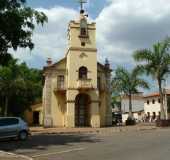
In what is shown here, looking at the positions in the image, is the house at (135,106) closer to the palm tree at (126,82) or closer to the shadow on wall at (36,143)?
the palm tree at (126,82)

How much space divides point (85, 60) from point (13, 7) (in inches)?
964

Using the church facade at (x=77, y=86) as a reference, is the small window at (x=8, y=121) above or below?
below

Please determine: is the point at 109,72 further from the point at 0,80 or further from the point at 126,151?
the point at 126,151

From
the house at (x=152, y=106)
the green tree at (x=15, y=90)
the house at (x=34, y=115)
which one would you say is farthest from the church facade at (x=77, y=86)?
the house at (x=152, y=106)

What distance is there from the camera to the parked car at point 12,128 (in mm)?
27942

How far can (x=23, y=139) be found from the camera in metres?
29.0

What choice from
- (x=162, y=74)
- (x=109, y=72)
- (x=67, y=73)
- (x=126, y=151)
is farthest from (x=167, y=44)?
(x=126, y=151)

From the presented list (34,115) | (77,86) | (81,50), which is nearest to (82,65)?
(81,50)

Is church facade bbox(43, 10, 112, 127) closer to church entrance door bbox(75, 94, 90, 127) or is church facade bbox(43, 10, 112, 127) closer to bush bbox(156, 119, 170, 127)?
church entrance door bbox(75, 94, 90, 127)

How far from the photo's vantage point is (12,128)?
93.2 feet

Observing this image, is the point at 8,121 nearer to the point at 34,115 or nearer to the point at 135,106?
the point at 34,115

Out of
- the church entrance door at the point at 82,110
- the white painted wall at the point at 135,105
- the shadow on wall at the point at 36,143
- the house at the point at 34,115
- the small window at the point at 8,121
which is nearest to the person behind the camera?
the shadow on wall at the point at 36,143

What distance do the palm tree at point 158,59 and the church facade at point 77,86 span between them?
5584 millimetres

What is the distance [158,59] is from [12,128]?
77.7 feet
